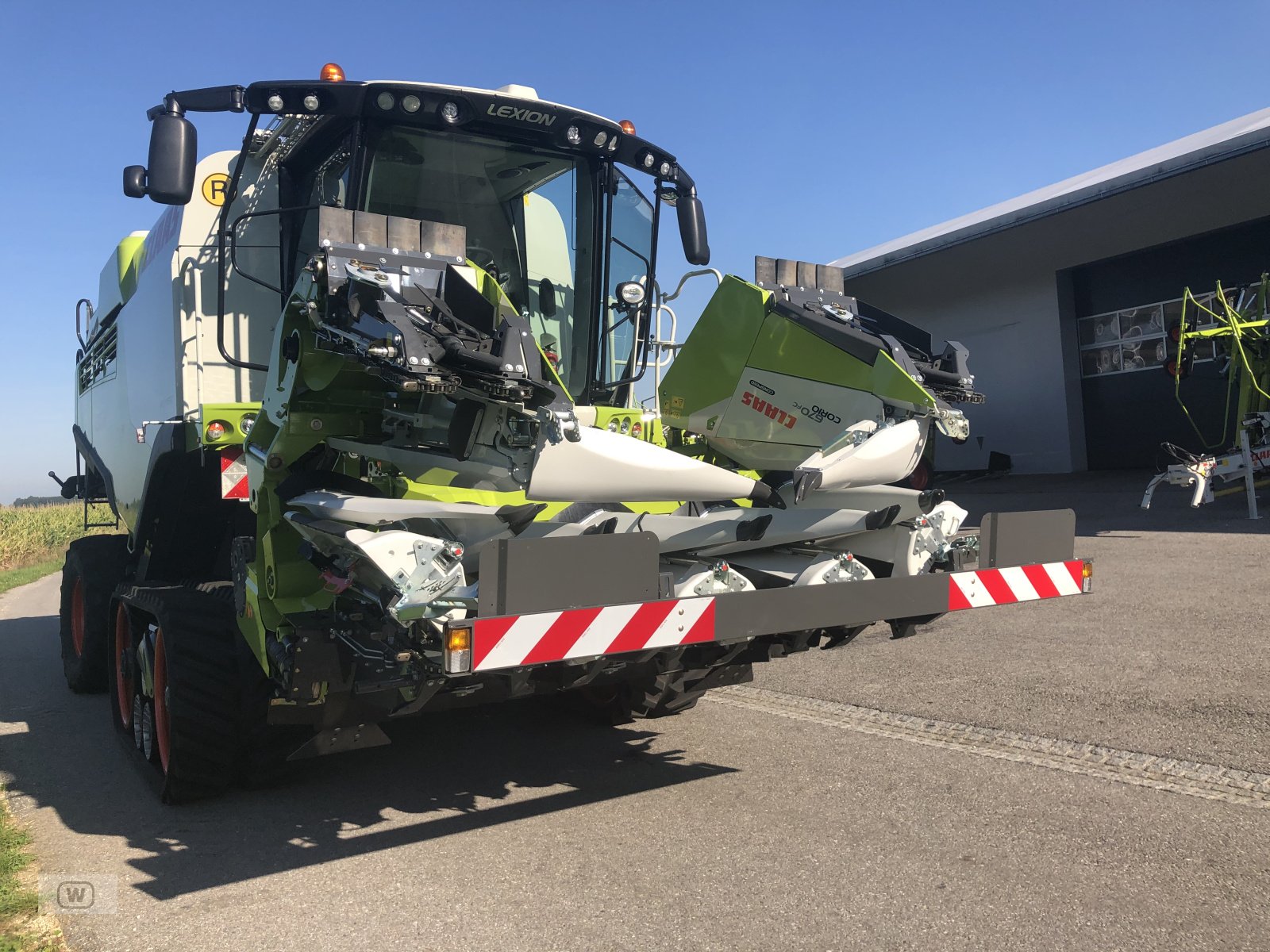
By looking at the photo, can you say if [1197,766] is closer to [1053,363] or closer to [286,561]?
[286,561]

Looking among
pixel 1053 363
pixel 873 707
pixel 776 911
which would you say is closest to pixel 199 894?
pixel 776 911

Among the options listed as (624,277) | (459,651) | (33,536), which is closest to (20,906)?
(459,651)

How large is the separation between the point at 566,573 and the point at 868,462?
147cm

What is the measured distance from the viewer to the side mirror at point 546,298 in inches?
207

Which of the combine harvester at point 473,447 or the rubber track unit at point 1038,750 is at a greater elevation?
the combine harvester at point 473,447

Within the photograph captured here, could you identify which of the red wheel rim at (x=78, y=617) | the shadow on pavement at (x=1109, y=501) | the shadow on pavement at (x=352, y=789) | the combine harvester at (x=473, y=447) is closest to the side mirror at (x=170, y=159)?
the combine harvester at (x=473, y=447)

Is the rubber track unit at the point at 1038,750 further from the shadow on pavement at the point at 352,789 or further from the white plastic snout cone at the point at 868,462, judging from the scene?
the white plastic snout cone at the point at 868,462

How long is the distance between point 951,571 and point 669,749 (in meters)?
1.86

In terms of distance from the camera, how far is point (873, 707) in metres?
5.77

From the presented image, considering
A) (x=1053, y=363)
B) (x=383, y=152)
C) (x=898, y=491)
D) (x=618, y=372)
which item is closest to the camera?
(x=898, y=491)

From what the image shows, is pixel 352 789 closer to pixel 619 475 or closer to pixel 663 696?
pixel 663 696

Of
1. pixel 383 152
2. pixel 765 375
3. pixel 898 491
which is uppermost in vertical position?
pixel 383 152

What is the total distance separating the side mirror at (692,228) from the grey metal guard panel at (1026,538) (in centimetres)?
244

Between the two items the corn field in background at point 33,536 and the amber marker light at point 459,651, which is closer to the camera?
the amber marker light at point 459,651
